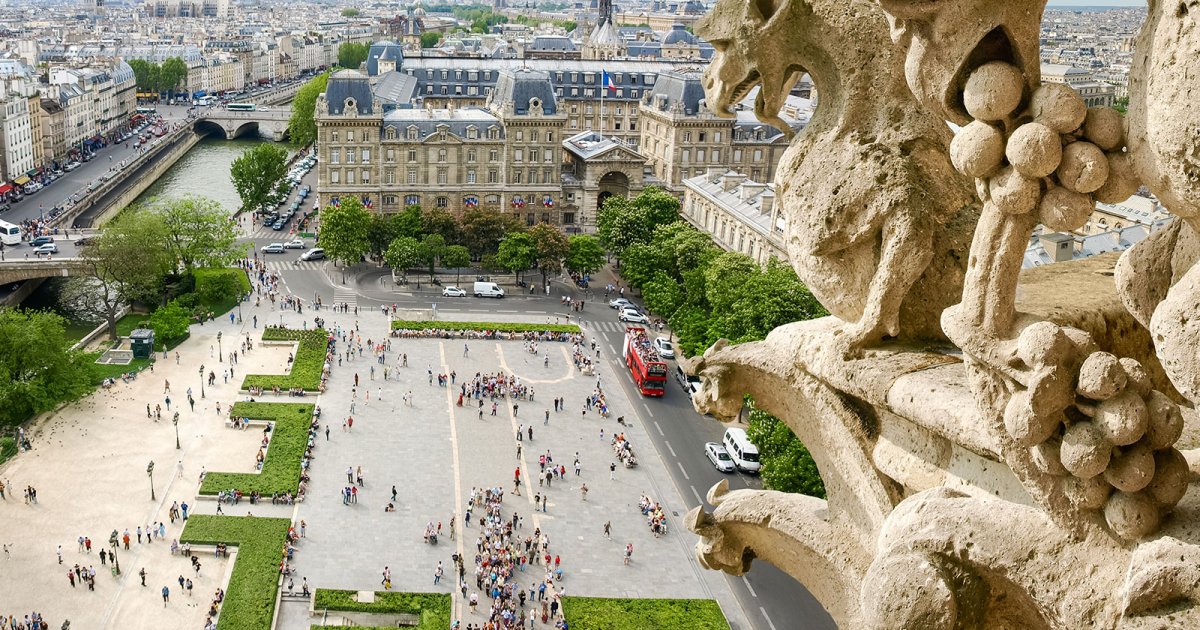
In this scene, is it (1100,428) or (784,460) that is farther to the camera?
(784,460)

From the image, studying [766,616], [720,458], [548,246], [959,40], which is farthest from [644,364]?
[959,40]

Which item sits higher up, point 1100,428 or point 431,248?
point 1100,428

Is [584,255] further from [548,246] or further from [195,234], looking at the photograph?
[195,234]

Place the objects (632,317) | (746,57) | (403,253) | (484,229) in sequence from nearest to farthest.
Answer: (746,57), (632,317), (403,253), (484,229)

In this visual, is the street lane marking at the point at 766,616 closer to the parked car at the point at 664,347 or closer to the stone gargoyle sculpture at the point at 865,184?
the stone gargoyle sculpture at the point at 865,184

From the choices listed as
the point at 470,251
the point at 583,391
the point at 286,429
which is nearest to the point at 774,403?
the point at 286,429

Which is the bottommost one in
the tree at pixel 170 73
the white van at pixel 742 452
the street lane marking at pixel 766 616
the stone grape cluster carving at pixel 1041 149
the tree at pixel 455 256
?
the street lane marking at pixel 766 616

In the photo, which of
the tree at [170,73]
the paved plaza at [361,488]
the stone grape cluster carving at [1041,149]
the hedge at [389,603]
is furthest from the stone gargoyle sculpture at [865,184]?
the tree at [170,73]
